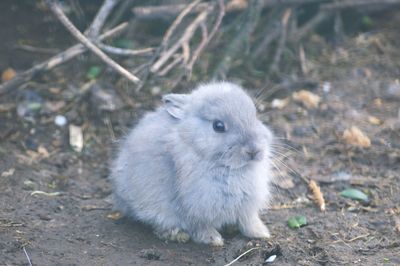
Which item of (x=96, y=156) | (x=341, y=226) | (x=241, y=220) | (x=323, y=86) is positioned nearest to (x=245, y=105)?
(x=241, y=220)

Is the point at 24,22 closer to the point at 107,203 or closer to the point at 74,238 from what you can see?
the point at 107,203

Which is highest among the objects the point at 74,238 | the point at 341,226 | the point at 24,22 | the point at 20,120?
the point at 24,22

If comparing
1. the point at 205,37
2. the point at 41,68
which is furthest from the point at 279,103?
the point at 41,68

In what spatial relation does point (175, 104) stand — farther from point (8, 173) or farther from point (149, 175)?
point (8, 173)

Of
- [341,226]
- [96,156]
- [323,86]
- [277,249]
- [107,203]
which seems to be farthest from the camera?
[323,86]

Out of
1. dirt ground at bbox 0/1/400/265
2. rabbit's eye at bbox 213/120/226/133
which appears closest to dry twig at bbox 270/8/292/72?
dirt ground at bbox 0/1/400/265
